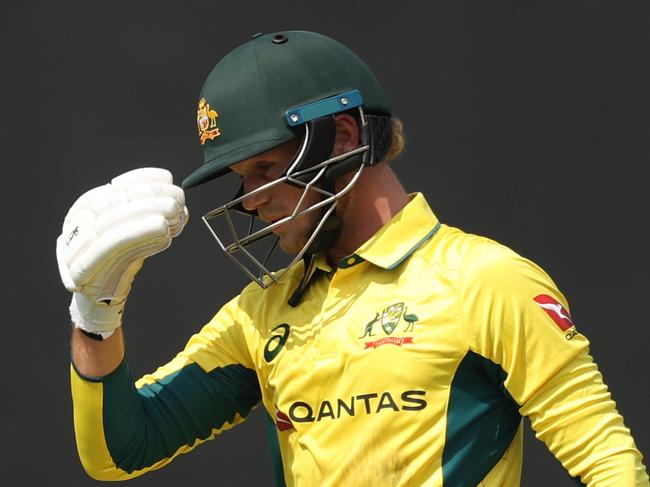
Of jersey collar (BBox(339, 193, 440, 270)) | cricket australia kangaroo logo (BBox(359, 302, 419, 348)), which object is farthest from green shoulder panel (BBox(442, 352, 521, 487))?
jersey collar (BBox(339, 193, 440, 270))

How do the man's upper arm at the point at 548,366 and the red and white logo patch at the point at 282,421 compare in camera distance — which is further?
the red and white logo patch at the point at 282,421

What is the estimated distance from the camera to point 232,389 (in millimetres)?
2920

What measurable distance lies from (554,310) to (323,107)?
20.8 inches

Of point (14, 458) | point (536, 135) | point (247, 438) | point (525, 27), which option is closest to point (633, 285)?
point (536, 135)

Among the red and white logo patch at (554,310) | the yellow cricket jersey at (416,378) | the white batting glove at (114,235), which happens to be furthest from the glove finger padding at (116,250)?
the red and white logo patch at (554,310)

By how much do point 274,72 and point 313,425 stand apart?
0.61 meters

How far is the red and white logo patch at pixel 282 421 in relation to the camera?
2.71m

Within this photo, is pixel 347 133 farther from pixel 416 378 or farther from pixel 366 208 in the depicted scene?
pixel 416 378

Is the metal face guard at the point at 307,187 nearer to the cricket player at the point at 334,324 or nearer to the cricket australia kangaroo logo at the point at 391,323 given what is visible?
the cricket player at the point at 334,324

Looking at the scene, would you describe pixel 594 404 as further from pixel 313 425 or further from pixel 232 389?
pixel 232 389

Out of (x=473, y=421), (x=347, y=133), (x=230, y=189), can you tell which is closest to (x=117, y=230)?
(x=347, y=133)

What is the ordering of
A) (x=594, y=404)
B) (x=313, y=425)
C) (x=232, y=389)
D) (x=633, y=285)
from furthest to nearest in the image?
(x=633, y=285)
(x=232, y=389)
(x=313, y=425)
(x=594, y=404)

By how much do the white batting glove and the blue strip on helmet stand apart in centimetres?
23

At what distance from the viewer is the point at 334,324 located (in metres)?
2.68
